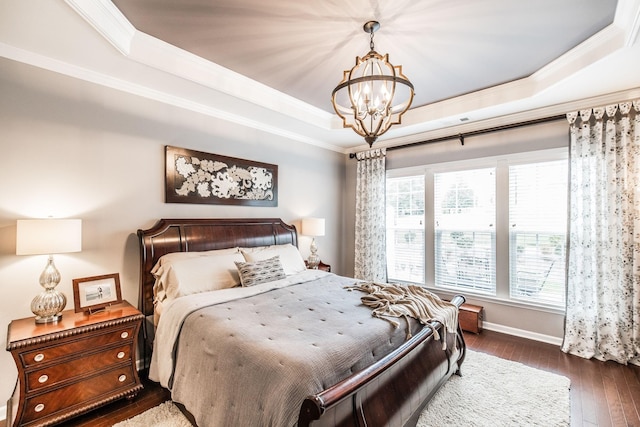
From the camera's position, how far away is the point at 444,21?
2105 millimetres

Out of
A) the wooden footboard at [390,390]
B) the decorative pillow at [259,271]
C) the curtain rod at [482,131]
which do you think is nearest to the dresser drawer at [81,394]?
the decorative pillow at [259,271]

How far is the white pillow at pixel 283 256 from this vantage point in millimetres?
3148

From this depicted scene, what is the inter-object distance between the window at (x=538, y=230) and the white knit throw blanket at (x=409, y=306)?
170 centimetres

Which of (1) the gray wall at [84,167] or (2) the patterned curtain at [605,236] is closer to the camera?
(1) the gray wall at [84,167]

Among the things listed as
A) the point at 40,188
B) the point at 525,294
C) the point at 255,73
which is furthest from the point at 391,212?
the point at 40,188

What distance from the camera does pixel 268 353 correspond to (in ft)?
4.86

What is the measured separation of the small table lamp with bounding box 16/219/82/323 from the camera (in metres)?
1.95

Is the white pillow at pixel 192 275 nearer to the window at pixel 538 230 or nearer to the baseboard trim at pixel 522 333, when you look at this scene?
the baseboard trim at pixel 522 333

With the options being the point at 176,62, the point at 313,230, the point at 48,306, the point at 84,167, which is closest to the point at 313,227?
the point at 313,230

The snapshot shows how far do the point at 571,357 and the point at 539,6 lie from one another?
3283 mm

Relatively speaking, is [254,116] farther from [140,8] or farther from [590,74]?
[590,74]

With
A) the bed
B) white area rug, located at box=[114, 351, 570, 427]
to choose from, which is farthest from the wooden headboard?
white area rug, located at box=[114, 351, 570, 427]

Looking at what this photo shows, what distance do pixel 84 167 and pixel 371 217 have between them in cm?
370

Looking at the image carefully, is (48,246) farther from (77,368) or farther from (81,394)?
(81,394)
